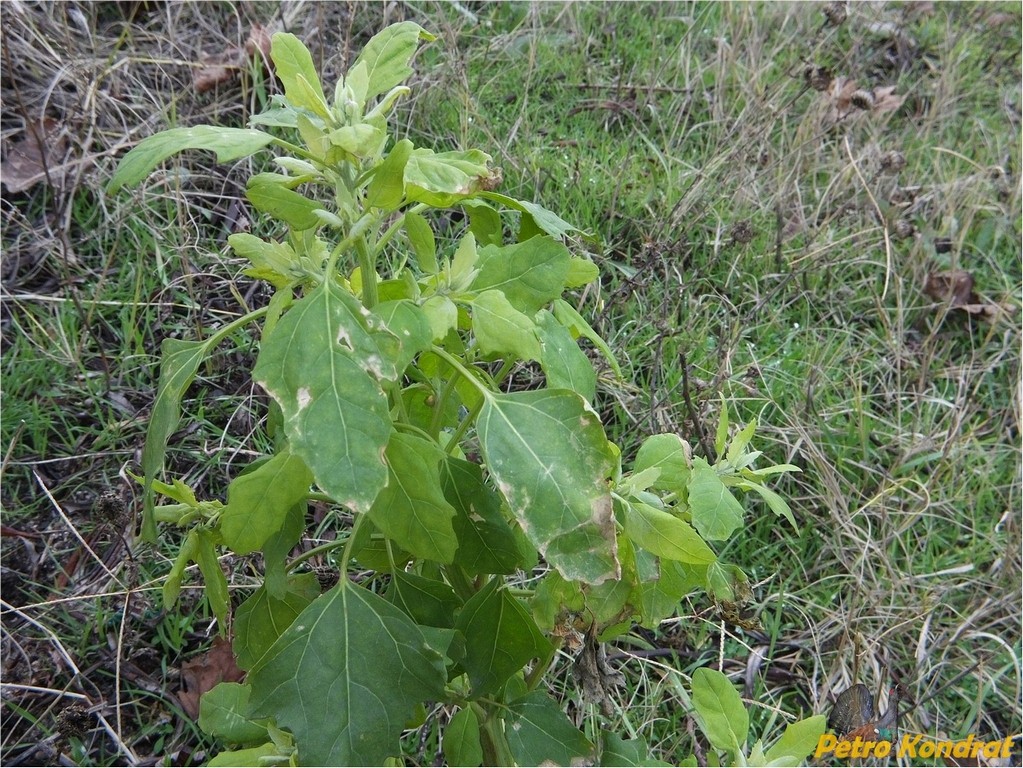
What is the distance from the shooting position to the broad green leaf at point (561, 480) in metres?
1.06

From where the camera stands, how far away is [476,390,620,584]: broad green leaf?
3.47 feet

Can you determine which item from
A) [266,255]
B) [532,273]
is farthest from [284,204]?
[532,273]

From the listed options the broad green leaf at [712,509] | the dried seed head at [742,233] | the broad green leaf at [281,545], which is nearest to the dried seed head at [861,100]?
the dried seed head at [742,233]

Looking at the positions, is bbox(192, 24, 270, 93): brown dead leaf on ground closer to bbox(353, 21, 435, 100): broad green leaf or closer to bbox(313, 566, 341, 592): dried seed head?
bbox(313, 566, 341, 592): dried seed head

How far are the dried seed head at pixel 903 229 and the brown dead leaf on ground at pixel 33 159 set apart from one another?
2657 mm

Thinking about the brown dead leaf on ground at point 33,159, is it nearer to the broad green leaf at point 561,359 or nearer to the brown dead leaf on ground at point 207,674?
the brown dead leaf on ground at point 207,674

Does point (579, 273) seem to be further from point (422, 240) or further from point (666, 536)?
point (666, 536)

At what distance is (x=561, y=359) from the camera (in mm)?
1320

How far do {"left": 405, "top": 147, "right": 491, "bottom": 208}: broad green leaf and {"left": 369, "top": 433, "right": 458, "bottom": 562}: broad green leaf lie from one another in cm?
31

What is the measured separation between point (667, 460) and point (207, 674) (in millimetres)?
1209

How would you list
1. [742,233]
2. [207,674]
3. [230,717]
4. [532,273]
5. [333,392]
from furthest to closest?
[742,233]
[207,674]
[230,717]
[532,273]
[333,392]

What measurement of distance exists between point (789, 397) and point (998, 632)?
32.4 inches

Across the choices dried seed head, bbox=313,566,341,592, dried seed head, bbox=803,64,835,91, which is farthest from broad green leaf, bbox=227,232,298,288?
dried seed head, bbox=803,64,835,91

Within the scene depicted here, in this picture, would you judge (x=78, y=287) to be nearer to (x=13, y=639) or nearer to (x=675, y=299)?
(x=13, y=639)
